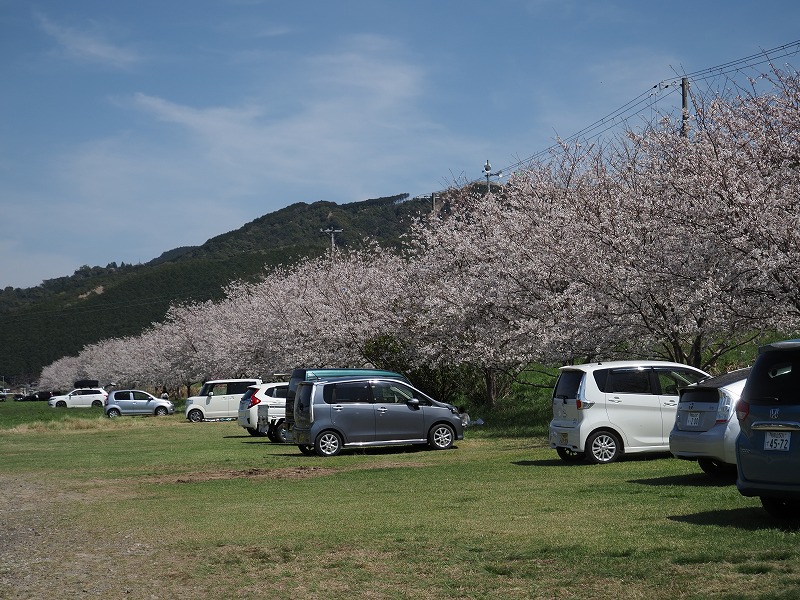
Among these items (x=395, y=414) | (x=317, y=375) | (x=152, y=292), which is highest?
(x=152, y=292)

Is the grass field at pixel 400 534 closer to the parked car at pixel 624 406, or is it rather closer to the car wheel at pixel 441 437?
the parked car at pixel 624 406

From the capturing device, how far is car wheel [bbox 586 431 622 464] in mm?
17250

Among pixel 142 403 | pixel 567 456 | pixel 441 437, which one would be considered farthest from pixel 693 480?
pixel 142 403

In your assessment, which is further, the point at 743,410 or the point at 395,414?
the point at 395,414

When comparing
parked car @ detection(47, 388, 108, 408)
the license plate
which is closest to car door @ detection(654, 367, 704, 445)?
the license plate

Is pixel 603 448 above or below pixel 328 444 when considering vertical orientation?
above

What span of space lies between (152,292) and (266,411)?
139 m

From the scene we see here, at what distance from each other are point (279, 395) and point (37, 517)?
57.1ft

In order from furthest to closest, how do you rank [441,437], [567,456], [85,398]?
[85,398] → [441,437] → [567,456]

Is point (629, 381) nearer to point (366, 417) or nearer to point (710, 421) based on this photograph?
point (710, 421)

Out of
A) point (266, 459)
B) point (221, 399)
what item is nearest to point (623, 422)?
point (266, 459)

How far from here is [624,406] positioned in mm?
17266

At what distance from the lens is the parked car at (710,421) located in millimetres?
12898

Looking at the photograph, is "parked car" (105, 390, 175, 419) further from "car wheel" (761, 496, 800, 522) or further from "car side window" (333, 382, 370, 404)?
"car wheel" (761, 496, 800, 522)
